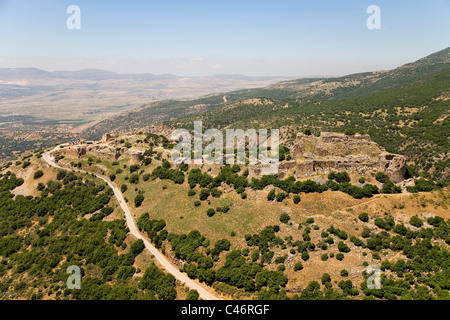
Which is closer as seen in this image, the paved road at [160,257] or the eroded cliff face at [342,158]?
the paved road at [160,257]

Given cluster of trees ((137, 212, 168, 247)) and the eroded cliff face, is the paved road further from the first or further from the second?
the eroded cliff face

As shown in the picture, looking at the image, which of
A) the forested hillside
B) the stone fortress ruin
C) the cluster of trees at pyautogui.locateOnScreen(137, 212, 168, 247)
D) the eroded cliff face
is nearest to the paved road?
the cluster of trees at pyautogui.locateOnScreen(137, 212, 168, 247)

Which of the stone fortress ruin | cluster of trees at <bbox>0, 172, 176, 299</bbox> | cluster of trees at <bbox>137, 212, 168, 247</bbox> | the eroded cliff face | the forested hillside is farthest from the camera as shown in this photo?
the forested hillside

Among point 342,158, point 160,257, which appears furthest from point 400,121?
point 160,257

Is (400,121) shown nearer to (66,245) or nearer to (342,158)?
(342,158)

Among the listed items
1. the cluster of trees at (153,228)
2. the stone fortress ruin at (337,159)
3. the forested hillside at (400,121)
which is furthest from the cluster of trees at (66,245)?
the forested hillside at (400,121)

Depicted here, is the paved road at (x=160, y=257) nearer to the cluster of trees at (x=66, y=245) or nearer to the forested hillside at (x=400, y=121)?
the cluster of trees at (x=66, y=245)

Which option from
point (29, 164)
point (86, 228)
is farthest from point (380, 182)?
point (29, 164)

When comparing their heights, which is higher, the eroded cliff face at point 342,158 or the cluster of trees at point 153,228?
the eroded cliff face at point 342,158
